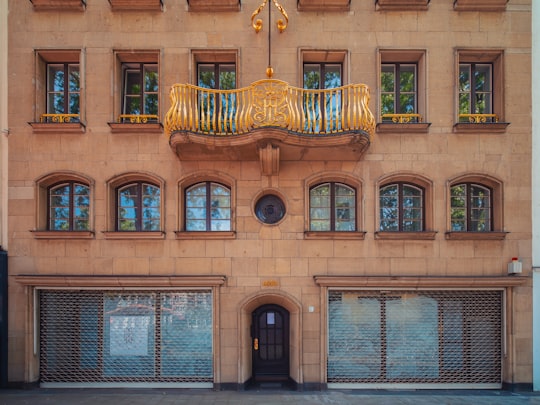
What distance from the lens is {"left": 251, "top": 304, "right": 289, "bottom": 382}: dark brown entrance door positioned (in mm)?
9883

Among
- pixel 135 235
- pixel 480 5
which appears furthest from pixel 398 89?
pixel 135 235

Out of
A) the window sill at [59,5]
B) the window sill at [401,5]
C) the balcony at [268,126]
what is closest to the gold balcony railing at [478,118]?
the balcony at [268,126]

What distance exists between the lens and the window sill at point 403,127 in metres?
9.66

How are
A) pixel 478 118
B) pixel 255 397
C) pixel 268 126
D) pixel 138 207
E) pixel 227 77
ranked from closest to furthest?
pixel 268 126 → pixel 255 397 → pixel 138 207 → pixel 478 118 → pixel 227 77

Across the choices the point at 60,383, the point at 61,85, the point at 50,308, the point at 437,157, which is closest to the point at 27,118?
the point at 61,85

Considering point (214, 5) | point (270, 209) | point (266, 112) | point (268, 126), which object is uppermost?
point (214, 5)

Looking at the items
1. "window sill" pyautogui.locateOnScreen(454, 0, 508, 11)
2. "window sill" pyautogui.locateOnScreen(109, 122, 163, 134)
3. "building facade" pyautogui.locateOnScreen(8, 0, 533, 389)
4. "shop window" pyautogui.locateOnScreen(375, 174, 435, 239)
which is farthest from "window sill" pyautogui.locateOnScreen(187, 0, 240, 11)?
"shop window" pyautogui.locateOnScreen(375, 174, 435, 239)

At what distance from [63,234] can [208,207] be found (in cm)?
377

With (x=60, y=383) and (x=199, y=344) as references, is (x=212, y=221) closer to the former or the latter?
(x=199, y=344)

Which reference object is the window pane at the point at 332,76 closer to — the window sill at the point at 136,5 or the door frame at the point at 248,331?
the window sill at the point at 136,5

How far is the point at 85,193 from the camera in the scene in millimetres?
10023

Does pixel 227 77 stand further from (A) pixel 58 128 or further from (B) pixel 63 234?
(B) pixel 63 234

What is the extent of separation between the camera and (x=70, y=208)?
394 inches

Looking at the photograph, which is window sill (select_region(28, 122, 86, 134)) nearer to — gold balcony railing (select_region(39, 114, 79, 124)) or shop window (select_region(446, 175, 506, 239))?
gold balcony railing (select_region(39, 114, 79, 124))
